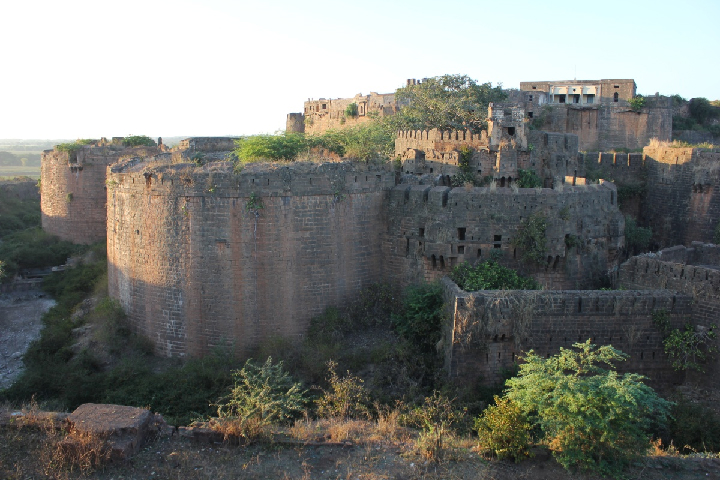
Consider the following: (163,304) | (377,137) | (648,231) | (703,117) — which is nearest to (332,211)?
(163,304)

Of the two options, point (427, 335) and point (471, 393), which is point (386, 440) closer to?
point (471, 393)

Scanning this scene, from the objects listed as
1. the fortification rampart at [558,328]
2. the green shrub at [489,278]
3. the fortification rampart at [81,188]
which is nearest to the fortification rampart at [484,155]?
the green shrub at [489,278]

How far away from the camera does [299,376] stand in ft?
Result: 46.1

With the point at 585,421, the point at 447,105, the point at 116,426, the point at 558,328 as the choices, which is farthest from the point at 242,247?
the point at 447,105

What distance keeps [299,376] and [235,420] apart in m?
4.10

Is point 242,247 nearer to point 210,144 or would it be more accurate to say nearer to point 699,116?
point 210,144

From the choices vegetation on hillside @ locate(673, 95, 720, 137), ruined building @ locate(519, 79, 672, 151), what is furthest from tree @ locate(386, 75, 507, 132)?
vegetation on hillside @ locate(673, 95, 720, 137)

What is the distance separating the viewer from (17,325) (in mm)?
19641

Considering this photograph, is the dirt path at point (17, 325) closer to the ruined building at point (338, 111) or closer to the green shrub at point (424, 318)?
the green shrub at point (424, 318)

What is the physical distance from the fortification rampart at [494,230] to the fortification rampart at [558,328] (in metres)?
2.17

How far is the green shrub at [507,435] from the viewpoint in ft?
31.0

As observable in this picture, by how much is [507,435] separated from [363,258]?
282 inches

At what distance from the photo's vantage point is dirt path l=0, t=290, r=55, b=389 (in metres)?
16.5

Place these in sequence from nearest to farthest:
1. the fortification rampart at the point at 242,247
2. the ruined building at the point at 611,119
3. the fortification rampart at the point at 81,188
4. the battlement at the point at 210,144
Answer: the fortification rampart at the point at 242,247
the battlement at the point at 210,144
the fortification rampart at the point at 81,188
the ruined building at the point at 611,119
